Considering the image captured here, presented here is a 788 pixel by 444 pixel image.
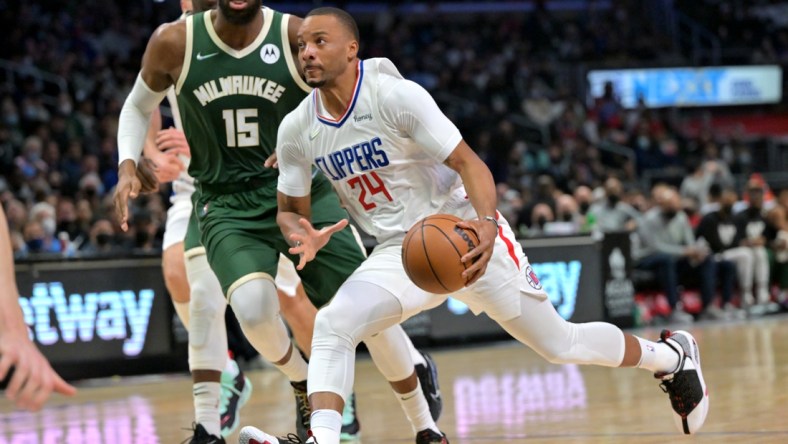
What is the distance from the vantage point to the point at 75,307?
10.5m

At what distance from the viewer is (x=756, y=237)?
1598 cm

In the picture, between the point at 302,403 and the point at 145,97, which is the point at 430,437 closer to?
the point at 302,403

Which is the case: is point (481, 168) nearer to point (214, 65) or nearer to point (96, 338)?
point (214, 65)

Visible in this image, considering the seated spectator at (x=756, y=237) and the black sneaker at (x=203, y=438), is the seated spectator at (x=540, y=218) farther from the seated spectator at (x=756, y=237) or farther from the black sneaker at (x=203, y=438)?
the black sneaker at (x=203, y=438)

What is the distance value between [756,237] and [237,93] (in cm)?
1159

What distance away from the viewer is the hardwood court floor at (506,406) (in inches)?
252

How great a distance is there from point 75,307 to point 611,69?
717 inches

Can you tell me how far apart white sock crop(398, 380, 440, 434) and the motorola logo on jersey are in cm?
117

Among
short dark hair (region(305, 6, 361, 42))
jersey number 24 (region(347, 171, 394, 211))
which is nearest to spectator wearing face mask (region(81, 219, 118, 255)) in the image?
jersey number 24 (region(347, 171, 394, 211))

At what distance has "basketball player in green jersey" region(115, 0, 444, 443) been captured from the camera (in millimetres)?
5703

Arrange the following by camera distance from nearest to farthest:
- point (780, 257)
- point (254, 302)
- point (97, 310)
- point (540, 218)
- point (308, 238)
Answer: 1. point (308, 238)
2. point (254, 302)
3. point (97, 310)
4. point (540, 218)
5. point (780, 257)

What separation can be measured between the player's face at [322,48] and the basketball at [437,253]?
2.59 ft

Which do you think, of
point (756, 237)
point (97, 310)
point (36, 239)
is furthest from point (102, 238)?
point (756, 237)

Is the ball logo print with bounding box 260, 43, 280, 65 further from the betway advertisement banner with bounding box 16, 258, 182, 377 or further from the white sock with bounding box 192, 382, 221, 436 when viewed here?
the betway advertisement banner with bounding box 16, 258, 182, 377
